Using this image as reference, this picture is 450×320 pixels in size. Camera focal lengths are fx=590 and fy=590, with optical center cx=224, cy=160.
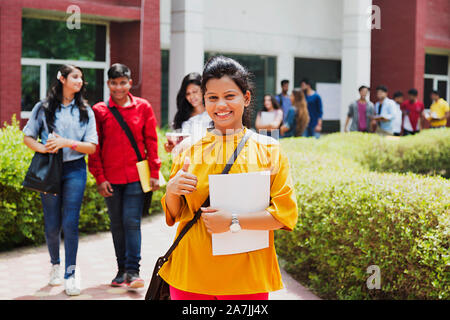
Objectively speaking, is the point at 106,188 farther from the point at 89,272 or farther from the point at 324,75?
the point at 324,75

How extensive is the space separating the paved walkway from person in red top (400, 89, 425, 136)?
34.1ft

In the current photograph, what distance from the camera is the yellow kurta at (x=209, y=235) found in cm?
255

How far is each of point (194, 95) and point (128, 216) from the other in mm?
1243

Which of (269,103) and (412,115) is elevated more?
(269,103)

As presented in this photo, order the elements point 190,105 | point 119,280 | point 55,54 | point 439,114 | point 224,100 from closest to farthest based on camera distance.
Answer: point 224,100, point 190,105, point 119,280, point 55,54, point 439,114

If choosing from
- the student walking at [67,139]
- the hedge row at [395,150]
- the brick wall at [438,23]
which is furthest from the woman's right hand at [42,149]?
the brick wall at [438,23]

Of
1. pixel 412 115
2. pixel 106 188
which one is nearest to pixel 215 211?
pixel 106 188

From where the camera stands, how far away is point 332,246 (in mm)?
5203

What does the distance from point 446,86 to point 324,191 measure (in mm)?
17679

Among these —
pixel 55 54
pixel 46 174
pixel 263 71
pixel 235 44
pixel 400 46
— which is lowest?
pixel 46 174

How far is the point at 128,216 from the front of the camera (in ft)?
17.4

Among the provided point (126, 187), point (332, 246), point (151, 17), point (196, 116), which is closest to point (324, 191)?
point (332, 246)

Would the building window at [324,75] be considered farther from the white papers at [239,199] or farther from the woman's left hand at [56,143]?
the white papers at [239,199]

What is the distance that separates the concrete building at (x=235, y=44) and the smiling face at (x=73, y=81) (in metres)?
5.84
